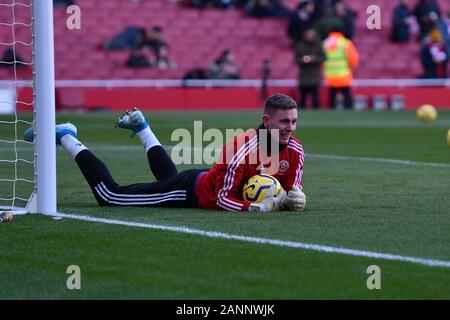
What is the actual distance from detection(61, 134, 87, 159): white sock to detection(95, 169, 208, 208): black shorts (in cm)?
33

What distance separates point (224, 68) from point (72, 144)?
2017cm

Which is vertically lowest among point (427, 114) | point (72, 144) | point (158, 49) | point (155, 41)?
point (427, 114)

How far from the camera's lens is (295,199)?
812 cm

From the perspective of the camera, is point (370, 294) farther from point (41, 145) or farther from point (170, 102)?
point (170, 102)

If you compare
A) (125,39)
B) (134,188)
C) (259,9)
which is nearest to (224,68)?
(125,39)

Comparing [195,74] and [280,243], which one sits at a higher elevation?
[195,74]

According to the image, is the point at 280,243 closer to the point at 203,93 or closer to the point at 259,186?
the point at 259,186

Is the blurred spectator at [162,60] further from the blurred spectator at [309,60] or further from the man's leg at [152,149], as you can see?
the man's leg at [152,149]

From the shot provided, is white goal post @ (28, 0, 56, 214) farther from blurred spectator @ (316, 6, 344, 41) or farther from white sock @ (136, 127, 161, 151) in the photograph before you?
blurred spectator @ (316, 6, 344, 41)

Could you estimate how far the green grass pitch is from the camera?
5441 millimetres

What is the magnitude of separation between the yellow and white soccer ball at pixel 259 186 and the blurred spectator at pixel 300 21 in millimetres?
21957

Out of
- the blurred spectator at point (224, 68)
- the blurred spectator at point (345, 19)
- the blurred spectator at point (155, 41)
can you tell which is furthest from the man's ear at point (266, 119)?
the blurred spectator at point (345, 19)

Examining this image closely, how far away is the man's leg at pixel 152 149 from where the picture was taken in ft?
29.3
